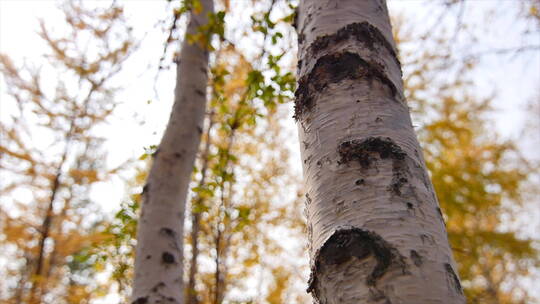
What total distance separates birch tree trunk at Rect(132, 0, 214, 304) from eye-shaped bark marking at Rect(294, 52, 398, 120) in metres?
1.18

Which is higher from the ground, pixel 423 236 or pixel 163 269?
pixel 163 269

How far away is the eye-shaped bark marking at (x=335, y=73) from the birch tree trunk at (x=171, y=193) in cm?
118

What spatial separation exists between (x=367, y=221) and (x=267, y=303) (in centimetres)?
614

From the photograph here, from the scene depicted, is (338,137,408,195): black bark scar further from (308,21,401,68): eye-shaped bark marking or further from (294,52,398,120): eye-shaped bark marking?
(308,21,401,68): eye-shaped bark marking

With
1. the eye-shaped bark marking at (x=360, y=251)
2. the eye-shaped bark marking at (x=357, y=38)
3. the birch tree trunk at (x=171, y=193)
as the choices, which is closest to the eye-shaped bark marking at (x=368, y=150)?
the eye-shaped bark marking at (x=360, y=251)

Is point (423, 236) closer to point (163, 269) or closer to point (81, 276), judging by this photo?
point (163, 269)

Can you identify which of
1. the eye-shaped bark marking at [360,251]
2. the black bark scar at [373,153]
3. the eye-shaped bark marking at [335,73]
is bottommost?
the eye-shaped bark marking at [360,251]

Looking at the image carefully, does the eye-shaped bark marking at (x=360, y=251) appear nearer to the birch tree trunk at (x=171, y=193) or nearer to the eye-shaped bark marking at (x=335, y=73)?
the eye-shaped bark marking at (x=335, y=73)

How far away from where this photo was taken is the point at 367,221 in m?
0.60

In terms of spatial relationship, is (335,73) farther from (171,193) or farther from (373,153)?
(171,193)

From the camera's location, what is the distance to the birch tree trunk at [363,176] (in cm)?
55

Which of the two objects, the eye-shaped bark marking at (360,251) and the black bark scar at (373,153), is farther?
the black bark scar at (373,153)

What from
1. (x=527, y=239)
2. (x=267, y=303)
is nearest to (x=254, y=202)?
(x=267, y=303)

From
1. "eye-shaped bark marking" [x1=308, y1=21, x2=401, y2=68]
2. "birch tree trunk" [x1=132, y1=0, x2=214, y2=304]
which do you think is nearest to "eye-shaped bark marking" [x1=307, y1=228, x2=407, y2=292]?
"eye-shaped bark marking" [x1=308, y1=21, x2=401, y2=68]
